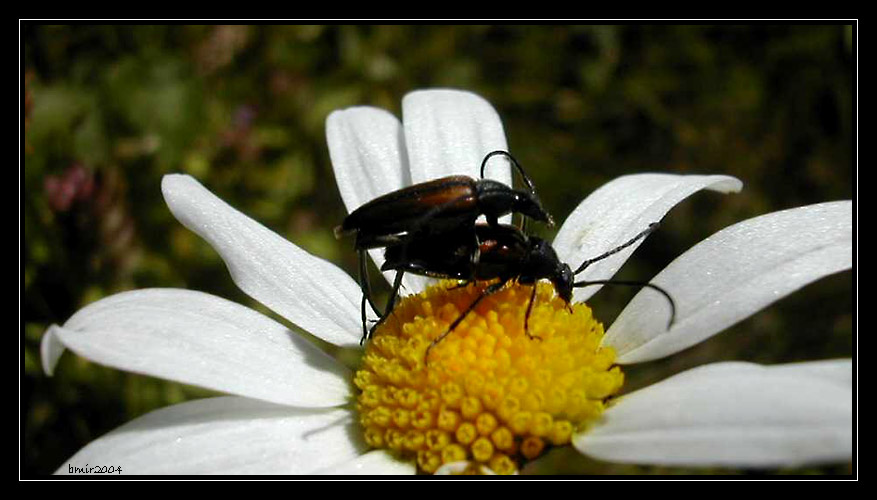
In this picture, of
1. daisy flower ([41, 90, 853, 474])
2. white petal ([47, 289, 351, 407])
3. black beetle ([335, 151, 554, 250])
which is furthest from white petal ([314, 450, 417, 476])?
black beetle ([335, 151, 554, 250])

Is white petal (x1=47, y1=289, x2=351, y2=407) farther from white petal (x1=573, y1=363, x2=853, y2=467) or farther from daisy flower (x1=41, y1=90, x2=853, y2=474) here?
white petal (x1=573, y1=363, x2=853, y2=467)

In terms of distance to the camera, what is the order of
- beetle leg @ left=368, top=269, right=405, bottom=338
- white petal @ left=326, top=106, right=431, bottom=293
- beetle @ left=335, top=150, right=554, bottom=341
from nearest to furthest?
beetle @ left=335, top=150, right=554, bottom=341 < beetle leg @ left=368, top=269, right=405, bottom=338 < white petal @ left=326, top=106, right=431, bottom=293

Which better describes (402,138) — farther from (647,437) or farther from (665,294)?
(647,437)

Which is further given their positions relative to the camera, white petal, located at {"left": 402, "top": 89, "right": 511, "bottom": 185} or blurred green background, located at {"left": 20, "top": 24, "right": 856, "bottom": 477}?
blurred green background, located at {"left": 20, "top": 24, "right": 856, "bottom": 477}

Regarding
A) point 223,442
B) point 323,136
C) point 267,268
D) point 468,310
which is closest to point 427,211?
point 468,310

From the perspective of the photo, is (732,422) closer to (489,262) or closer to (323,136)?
(489,262)

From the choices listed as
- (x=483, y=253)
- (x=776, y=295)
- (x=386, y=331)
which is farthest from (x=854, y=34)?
(x=386, y=331)
